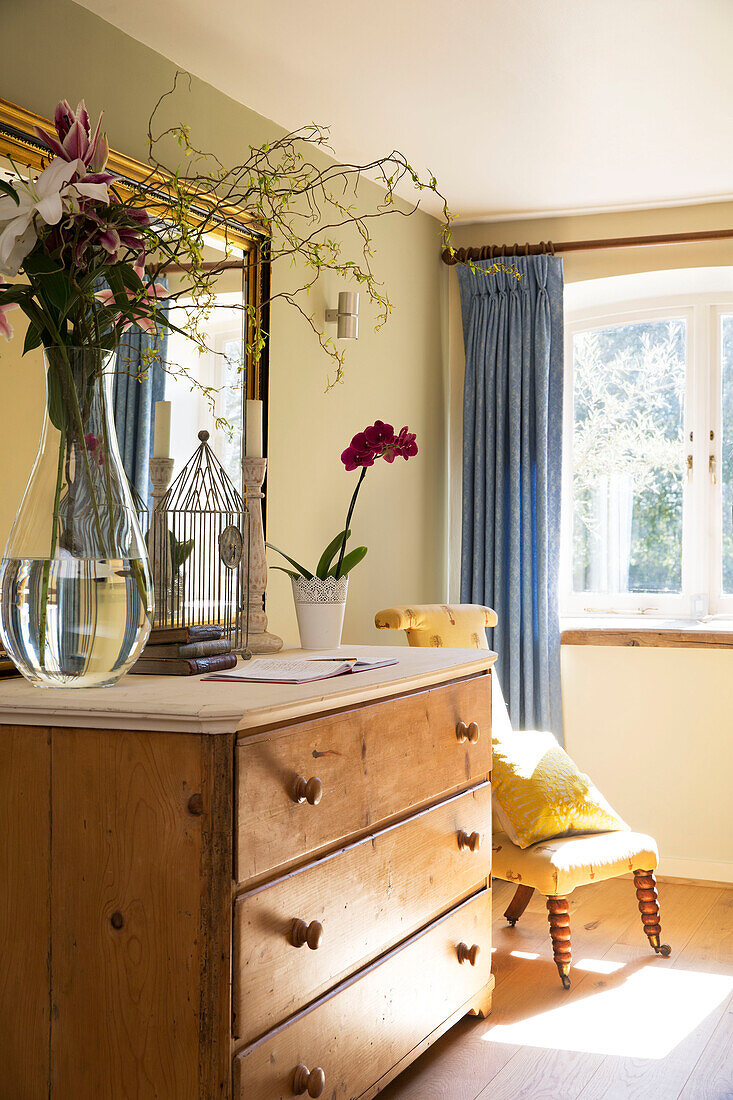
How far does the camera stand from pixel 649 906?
3.05 meters

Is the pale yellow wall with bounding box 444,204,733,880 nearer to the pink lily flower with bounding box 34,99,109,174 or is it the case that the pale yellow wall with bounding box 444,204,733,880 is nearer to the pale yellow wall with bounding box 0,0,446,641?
the pale yellow wall with bounding box 0,0,446,641

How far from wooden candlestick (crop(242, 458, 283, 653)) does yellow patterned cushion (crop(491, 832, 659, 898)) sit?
3.15ft

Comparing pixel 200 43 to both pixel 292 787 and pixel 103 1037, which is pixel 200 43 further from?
pixel 103 1037

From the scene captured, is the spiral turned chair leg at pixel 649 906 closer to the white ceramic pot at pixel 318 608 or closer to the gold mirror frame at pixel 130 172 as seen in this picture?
the white ceramic pot at pixel 318 608

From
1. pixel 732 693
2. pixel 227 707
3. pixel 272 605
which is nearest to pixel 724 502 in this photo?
pixel 732 693

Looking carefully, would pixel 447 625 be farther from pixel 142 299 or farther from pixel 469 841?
pixel 142 299

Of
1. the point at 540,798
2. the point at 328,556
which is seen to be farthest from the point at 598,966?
the point at 328,556

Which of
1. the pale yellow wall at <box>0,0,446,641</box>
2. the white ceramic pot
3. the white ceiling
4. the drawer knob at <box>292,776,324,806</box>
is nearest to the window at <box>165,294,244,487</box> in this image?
the pale yellow wall at <box>0,0,446,641</box>

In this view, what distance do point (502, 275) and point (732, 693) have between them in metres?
1.74

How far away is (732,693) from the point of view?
3832 mm

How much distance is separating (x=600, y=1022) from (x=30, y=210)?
220 centimetres

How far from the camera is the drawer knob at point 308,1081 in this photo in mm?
1707

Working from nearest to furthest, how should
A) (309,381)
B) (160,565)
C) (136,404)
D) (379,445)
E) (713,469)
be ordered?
(160,565) < (136,404) < (379,445) < (309,381) < (713,469)

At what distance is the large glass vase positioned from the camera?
5.46 ft
